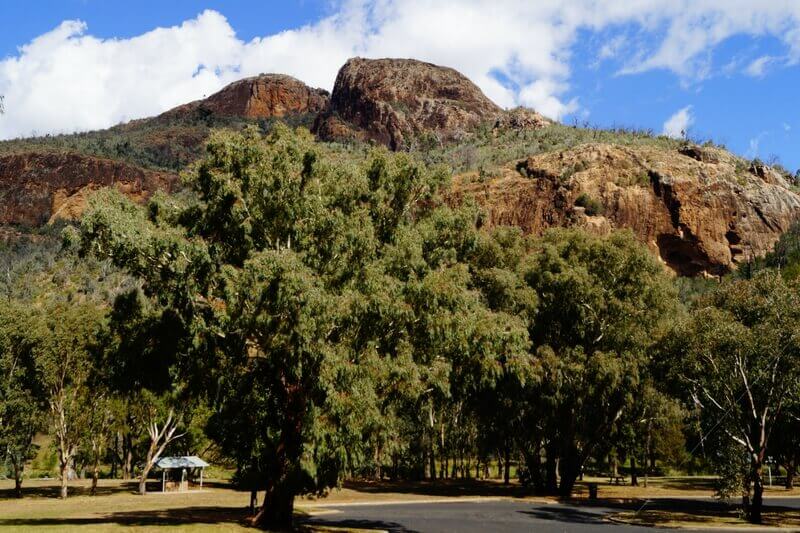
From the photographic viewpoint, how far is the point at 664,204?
426 feet

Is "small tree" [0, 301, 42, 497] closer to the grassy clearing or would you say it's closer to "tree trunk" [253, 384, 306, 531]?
"tree trunk" [253, 384, 306, 531]

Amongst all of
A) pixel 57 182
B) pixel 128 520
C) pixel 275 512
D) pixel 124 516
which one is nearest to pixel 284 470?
pixel 275 512

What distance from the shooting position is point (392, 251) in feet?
71.7

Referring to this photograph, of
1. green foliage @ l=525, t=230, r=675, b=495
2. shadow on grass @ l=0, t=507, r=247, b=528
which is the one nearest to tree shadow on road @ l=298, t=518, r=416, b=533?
shadow on grass @ l=0, t=507, r=247, b=528

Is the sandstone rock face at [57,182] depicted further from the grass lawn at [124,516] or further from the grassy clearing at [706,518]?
the grassy clearing at [706,518]

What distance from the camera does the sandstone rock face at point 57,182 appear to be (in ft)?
594

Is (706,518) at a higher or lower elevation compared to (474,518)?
higher

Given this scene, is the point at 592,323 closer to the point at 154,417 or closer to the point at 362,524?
the point at 362,524

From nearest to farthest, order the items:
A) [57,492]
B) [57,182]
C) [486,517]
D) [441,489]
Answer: [486,517], [57,492], [441,489], [57,182]

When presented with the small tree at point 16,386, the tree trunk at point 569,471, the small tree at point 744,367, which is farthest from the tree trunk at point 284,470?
the small tree at point 16,386

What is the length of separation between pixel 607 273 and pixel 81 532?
2928 centimetres

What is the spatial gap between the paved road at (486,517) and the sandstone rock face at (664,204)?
93974 millimetres

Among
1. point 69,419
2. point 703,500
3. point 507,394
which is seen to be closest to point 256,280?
→ point 507,394

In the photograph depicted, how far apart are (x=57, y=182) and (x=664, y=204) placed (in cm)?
15778
